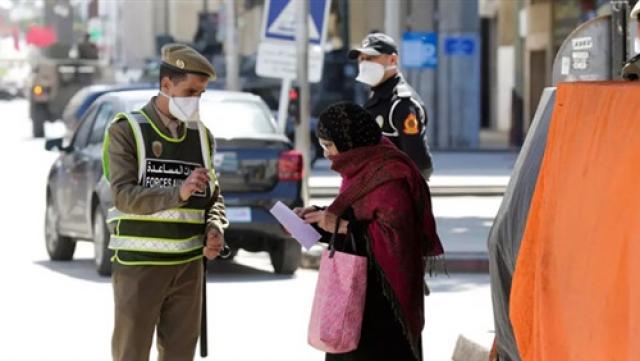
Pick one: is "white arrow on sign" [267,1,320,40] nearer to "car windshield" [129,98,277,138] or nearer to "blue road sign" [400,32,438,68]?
"car windshield" [129,98,277,138]

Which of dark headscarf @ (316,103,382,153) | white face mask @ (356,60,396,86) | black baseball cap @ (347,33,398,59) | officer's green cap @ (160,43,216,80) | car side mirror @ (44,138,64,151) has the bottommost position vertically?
car side mirror @ (44,138,64,151)

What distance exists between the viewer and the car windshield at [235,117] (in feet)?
51.3

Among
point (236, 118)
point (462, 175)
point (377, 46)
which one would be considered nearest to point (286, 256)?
point (236, 118)

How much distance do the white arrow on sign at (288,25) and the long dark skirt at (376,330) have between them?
15122 millimetres

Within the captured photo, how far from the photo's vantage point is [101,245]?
15.5 meters

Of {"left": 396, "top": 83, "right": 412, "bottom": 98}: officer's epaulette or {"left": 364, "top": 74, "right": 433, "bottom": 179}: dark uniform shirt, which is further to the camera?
{"left": 396, "top": 83, "right": 412, "bottom": 98}: officer's epaulette

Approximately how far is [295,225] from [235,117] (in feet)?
28.8

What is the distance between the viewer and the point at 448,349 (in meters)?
11.5

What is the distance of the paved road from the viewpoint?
455 inches

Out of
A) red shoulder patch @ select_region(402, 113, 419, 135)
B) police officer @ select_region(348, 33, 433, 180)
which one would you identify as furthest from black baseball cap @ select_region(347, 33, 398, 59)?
red shoulder patch @ select_region(402, 113, 419, 135)

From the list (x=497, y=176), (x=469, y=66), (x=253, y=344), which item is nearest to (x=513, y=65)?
(x=469, y=66)

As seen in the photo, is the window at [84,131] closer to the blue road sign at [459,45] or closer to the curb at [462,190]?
the curb at [462,190]

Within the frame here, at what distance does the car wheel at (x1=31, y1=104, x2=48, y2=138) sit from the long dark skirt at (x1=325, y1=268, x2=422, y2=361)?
43.6m

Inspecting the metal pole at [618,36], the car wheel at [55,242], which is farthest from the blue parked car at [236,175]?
the metal pole at [618,36]
